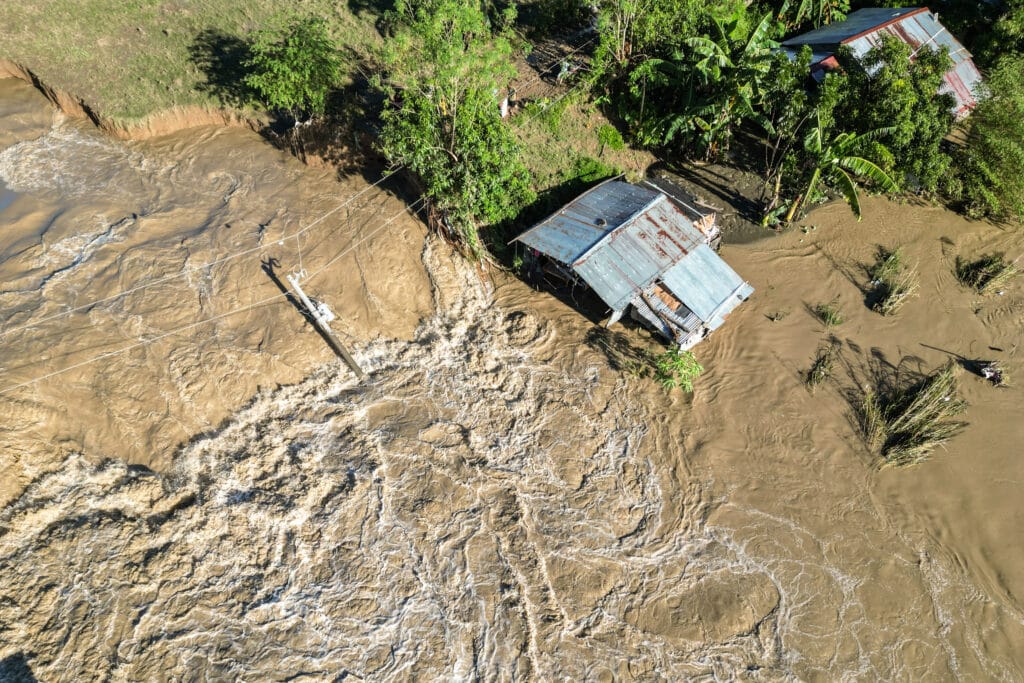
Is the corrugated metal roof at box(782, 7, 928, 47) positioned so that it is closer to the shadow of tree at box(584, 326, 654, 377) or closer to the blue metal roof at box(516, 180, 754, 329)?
the blue metal roof at box(516, 180, 754, 329)

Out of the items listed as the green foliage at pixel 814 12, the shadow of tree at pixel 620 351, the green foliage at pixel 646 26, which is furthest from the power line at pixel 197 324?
the green foliage at pixel 814 12

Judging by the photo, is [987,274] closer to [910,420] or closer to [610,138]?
[910,420]

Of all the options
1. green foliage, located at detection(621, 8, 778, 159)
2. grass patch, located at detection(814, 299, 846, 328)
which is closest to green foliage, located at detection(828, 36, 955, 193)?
green foliage, located at detection(621, 8, 778, 159)

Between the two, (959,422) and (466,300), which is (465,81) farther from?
(959,422)

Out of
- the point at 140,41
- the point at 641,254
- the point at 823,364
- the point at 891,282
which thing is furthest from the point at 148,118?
the point at 891,282

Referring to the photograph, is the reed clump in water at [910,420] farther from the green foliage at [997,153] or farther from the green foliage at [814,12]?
the green foliage at [814,12]

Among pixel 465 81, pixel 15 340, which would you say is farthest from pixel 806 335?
pixel 15 340
